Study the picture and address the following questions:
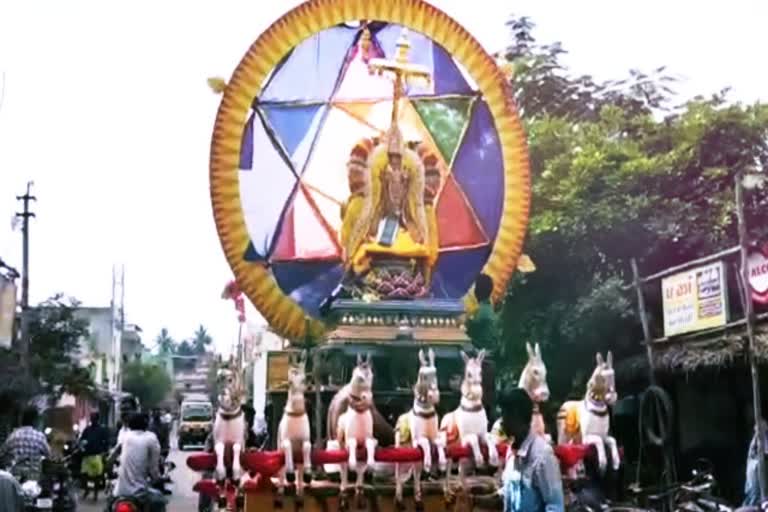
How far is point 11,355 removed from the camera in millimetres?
27969

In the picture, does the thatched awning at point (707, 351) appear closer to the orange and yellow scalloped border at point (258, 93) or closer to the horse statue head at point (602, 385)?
the horse statue head at point (602, 385)

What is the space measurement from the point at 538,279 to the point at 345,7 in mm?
6353

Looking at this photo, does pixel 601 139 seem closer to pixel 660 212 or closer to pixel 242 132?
pixel 660 212

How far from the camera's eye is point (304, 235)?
20.9 metres

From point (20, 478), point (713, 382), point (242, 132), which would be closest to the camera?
point (20, 478)

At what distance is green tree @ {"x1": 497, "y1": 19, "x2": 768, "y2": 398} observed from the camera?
2155cm

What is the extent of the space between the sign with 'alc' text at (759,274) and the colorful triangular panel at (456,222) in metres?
7.43

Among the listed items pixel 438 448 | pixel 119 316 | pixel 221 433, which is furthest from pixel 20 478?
pixel 119 316

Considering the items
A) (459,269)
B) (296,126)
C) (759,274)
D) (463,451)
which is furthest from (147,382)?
(463,451)

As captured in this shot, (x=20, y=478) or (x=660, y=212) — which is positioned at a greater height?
(x=660, y=212)

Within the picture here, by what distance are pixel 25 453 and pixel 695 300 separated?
9.28 metres

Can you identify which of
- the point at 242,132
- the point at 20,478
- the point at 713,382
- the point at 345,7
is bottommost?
the point at 20,478

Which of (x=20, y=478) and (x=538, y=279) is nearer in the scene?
(x=20, y=478)

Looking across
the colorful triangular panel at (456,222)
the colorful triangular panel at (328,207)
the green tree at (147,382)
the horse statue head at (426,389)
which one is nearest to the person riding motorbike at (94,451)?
the colorful triangular panel at (328,207)
